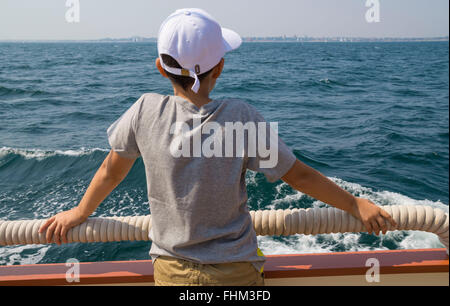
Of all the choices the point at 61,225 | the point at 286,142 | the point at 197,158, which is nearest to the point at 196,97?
the point at 197,158

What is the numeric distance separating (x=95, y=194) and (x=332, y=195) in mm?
983

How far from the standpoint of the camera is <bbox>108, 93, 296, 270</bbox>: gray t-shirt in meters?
1.26

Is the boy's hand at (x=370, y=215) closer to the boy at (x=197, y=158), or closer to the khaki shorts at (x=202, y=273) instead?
the boy at (x=197, y=158)

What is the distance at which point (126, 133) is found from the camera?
1360 mm

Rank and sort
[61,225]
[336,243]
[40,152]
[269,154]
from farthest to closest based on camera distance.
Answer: [40,152] → [336,243] → [61,225] → [269,154]

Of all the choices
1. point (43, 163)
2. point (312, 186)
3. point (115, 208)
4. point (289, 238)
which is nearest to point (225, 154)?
point (312, 186)

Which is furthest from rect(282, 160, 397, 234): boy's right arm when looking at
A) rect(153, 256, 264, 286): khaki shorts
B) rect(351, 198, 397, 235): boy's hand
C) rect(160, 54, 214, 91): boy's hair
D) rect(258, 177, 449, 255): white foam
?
rect(258, 177, 449, 255): white foam

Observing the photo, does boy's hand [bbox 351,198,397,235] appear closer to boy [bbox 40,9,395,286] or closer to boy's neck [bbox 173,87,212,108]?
boy [bbox 40,9,395,286]

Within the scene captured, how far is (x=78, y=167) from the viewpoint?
920cm

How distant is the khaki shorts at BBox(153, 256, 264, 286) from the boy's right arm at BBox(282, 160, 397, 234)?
14.2 inches

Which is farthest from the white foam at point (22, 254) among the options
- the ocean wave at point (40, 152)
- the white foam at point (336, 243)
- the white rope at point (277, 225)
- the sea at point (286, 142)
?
the white rope at point (277, 225)

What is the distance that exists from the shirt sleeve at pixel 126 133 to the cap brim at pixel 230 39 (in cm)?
35

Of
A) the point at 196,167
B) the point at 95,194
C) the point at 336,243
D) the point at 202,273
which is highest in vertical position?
the point at 196,167

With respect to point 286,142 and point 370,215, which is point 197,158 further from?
point 286,142
